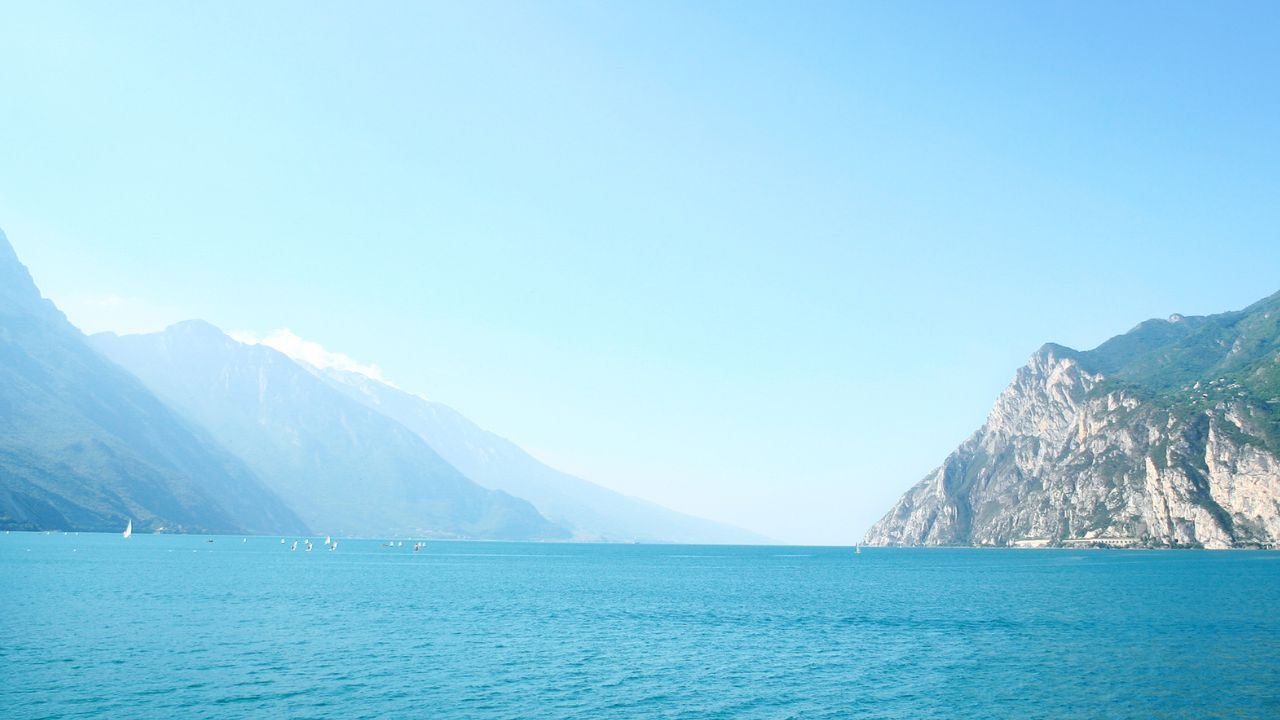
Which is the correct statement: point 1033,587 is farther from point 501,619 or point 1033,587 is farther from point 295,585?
point 295,585

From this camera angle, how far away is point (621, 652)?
232 ft

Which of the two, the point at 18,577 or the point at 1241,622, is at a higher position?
the point at 1241,622

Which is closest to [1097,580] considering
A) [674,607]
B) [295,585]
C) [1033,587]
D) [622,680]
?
[1033,587]

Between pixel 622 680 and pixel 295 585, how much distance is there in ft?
306

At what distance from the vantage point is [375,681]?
181 ft

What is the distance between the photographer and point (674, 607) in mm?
111250

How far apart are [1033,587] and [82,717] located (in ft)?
469

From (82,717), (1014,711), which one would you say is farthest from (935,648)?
(82,717)

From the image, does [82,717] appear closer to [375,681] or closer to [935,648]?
[375,681]

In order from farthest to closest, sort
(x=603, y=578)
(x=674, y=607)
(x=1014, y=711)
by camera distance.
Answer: (x=603, y=578)
(x=674, y=607)
(x=1014, y=711)

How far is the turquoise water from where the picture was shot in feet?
162

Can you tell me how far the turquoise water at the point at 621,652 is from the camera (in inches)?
1945

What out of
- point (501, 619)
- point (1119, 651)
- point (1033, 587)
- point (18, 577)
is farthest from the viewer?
point (1033, 587)

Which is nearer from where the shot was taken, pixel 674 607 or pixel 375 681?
pixel 375 681
